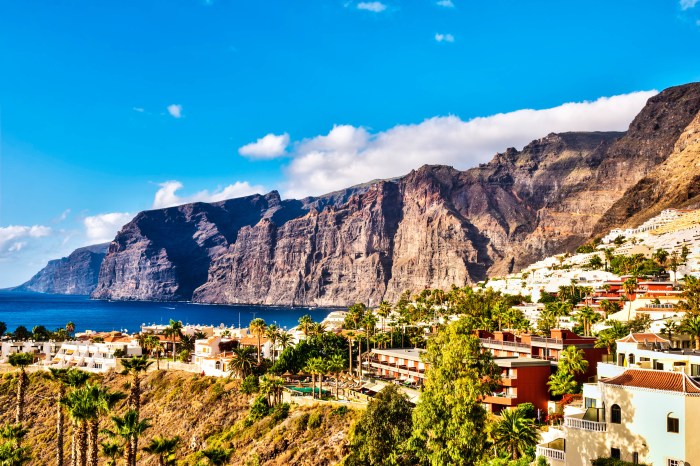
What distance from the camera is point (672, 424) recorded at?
31.5 meters

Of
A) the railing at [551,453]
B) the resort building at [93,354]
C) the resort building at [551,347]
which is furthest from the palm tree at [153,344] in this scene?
→ the railing at [551,453]

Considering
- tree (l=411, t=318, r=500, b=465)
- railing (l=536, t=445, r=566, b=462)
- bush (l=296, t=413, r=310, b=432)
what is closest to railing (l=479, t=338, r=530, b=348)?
bush (l=296, t=413, r=310, b=432)

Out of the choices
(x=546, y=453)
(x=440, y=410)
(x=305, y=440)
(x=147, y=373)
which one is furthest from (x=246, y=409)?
(x=546, y=453)

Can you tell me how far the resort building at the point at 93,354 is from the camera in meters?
108

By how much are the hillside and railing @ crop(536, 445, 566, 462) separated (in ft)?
88.2

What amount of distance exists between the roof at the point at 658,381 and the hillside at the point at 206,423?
33.1 meters

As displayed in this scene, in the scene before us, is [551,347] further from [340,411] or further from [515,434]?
[340,411]

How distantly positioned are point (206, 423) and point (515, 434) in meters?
49.4

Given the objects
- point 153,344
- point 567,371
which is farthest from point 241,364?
point 567,371

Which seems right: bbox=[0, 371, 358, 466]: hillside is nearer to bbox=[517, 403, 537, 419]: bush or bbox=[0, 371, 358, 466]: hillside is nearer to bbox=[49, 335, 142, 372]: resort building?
bbox=[49, 335, 142, 372]: resort building

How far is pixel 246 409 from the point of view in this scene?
79.0 m

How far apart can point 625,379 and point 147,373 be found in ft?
268

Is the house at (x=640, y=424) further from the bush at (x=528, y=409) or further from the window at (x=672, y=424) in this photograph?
the bush at (x=528, y=409)

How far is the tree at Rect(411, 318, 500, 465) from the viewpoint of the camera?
40625 mm
